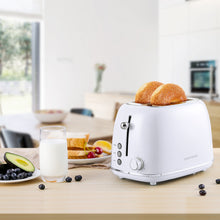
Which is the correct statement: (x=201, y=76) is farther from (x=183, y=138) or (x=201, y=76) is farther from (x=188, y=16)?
(x=183, y=138)

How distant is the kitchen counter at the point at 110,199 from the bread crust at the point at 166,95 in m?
0.23

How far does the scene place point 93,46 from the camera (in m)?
6.22

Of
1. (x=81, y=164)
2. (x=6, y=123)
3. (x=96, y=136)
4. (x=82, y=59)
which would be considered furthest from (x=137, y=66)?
(x=81, y=164)

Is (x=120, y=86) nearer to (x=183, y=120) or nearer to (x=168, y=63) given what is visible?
(x=168, y=63)

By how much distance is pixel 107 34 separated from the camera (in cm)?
635

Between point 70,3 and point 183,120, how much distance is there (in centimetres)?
521

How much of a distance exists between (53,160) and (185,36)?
4931 mm

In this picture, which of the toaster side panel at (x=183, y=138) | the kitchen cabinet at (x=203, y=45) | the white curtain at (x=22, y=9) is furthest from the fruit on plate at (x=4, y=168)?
the white curtain at (x=22, y=9)

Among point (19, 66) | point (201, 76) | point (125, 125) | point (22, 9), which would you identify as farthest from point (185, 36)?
point (125, 125)

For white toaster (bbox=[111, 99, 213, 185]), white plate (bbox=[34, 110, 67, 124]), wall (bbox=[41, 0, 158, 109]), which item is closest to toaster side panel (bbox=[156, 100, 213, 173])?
white toaster (bbox=[111, 99, 213, 185])

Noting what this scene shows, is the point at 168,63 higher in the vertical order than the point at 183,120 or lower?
higher

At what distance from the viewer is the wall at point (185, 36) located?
17.3 feet

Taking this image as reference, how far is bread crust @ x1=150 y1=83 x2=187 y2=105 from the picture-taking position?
1.12 m

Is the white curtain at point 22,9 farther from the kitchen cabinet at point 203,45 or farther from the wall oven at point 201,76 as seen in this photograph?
the wall oven at point 201,76
